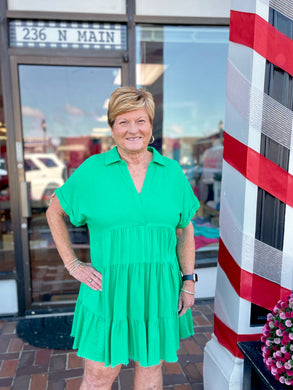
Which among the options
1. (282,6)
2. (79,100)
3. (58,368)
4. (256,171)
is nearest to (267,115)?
(256,171)

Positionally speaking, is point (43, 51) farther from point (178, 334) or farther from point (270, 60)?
point (178, 334)

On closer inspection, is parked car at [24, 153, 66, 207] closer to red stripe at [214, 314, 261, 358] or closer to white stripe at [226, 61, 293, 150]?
red stripe at [214, 314, 261, 358]

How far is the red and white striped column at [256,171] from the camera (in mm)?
1627

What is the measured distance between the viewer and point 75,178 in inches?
60.6

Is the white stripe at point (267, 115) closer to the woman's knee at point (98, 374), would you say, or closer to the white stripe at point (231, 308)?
the white stripe at point (231, 308)

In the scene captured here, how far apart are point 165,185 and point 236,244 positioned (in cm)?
64

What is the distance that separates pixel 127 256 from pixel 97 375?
2.32 ft

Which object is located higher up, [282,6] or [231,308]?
[282,6]

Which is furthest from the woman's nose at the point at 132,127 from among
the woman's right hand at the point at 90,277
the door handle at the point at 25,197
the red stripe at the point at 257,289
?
the door handle at the point at 25,197

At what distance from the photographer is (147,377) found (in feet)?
5.73

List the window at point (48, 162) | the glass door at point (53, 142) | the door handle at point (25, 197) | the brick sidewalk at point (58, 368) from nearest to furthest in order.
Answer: the brick sidewalk at point (58, 368), the door handle at point (25, 197), the glass door at point (53, 142), the window at point (48, 162)

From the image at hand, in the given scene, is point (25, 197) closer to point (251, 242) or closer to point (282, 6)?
point (251, 242)

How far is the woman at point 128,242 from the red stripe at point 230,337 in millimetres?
477

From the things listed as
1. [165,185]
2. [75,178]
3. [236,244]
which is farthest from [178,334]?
[75,178]
